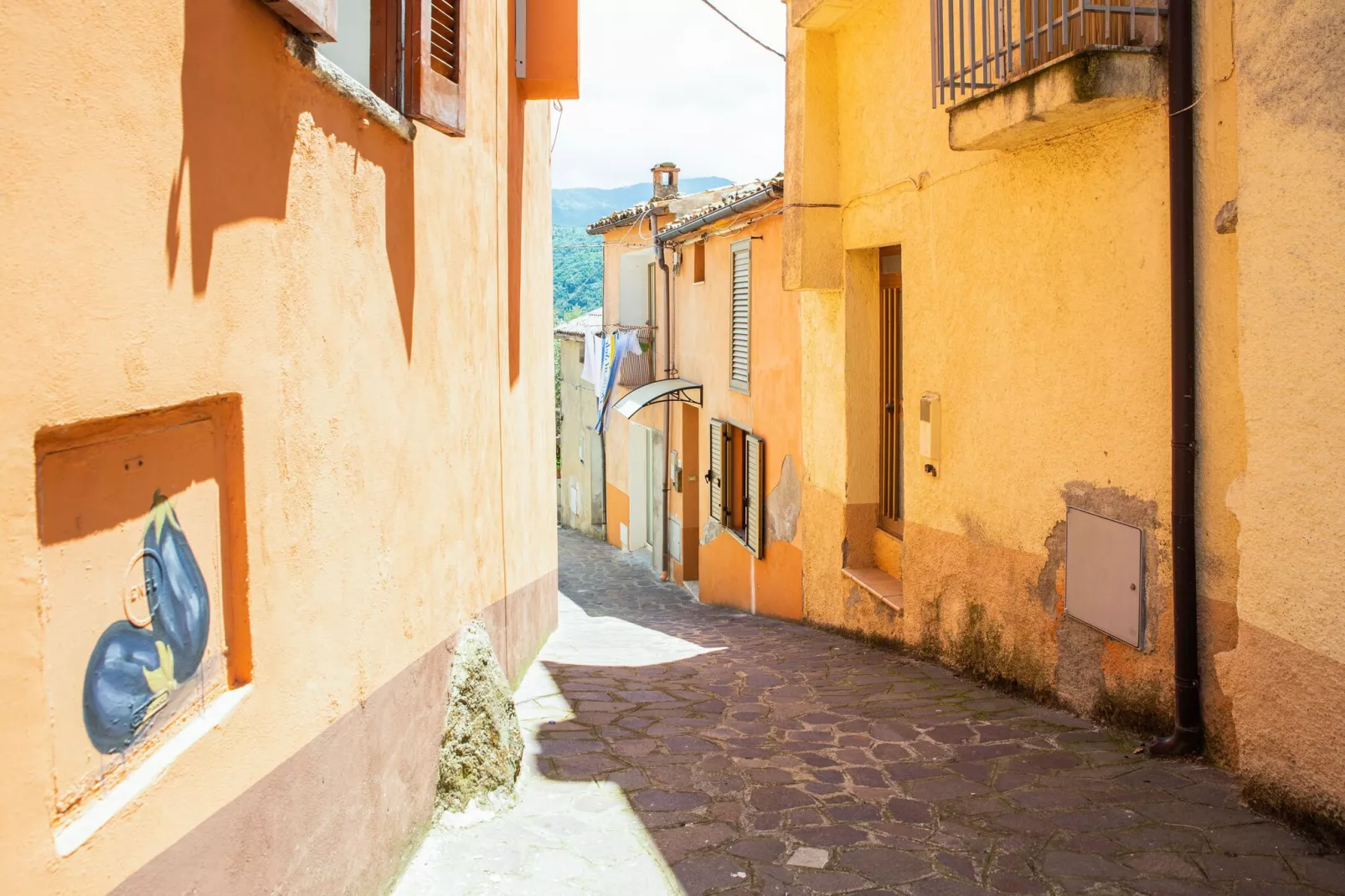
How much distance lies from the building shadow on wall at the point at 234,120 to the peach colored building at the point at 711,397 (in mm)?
8499

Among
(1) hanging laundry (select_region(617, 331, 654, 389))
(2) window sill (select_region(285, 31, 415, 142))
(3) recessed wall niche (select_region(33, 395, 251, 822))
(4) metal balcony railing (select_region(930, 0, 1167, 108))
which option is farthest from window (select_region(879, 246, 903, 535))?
(1) hanging laundry (select_region(617, 331, 654, 389))

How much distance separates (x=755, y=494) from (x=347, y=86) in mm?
9808

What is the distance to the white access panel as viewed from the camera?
5676 mm

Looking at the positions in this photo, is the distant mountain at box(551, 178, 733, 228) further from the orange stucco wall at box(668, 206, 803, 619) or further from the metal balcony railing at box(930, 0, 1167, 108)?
the metal balcony railing at box(930, 0, 1167, 108)

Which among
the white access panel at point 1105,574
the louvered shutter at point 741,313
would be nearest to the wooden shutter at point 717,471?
the louvered shutter at point 741,313

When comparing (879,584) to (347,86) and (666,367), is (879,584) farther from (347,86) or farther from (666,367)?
(666,367)

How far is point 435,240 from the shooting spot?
5.49 meters

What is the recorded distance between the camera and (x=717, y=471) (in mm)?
15641

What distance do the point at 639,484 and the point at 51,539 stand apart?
20597mm

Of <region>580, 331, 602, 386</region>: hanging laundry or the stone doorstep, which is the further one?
<region>580, 331, 602, 386</region>: hanging laundry

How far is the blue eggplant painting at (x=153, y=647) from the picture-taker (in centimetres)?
260

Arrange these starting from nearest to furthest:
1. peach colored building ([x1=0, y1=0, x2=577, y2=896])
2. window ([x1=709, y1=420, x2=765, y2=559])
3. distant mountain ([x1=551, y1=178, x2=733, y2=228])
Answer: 1. peach colored building ([x1=0, y1=0, x2=577, y2=896])
2. window ([x1=709, y1=420, x2=765, y2=559])
3. distant mountain ([x1=551, y1=178, x2=733, y2=228])

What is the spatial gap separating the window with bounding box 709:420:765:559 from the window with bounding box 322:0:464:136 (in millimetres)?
8460

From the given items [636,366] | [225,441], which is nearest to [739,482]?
[636,366]
